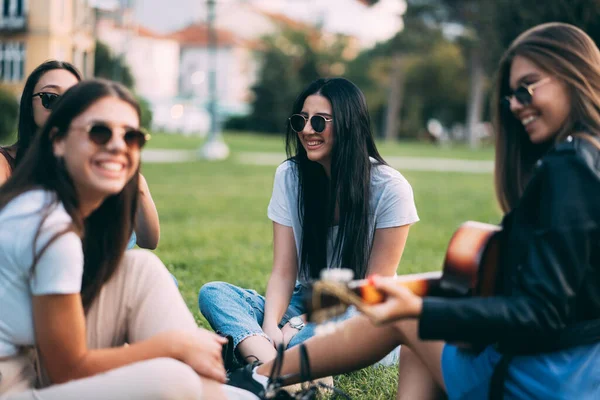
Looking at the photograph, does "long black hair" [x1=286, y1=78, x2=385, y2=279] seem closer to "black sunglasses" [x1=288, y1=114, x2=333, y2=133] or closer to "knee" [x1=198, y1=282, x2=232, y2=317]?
"black sunglasses" [x1=288, y1=114, x2=333, y2=133]

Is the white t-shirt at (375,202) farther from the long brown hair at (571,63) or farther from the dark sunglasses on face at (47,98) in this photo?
the long brown hair at (571,63)

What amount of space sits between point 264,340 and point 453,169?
2000 cm

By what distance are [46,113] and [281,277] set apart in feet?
4.66

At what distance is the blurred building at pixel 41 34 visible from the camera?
4125 centimetres

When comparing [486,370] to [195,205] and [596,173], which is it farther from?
[195,205]

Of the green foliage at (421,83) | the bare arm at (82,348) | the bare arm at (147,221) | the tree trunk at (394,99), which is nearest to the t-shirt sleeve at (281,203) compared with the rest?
the bare arm at (147,221)

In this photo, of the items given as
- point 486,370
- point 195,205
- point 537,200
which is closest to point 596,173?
point 537,200

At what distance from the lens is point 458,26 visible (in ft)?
143

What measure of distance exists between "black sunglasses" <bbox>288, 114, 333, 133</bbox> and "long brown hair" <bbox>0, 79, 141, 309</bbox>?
4.79 ft

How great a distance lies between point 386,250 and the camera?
4.02 meters

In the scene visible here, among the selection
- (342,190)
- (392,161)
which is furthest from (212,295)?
(392,161)

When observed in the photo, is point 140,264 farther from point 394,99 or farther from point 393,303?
point 394,99

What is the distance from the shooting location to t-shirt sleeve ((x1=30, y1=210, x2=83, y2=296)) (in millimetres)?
2393

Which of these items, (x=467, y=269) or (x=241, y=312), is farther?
(x=241, y=312)
